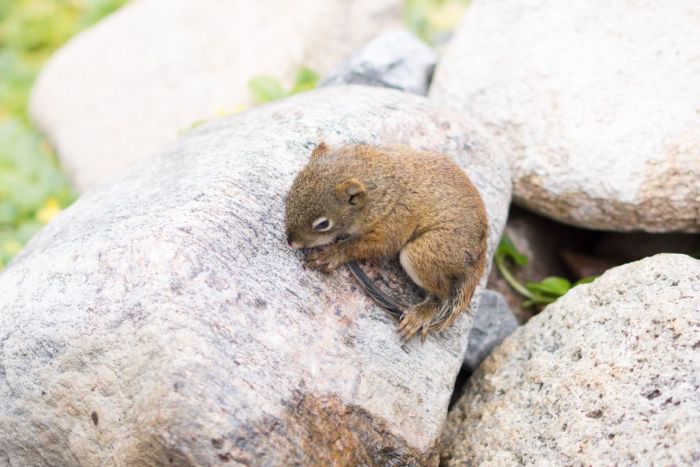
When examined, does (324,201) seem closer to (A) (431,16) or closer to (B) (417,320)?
(B) (417,320)

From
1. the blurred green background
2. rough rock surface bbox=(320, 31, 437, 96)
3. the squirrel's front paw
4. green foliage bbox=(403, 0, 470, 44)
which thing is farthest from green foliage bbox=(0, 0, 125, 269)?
green foliage bbox=(403, 0, 470, 44)

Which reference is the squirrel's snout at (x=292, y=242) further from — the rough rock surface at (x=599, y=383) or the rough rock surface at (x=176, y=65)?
the rough rock surface at (x=176, y=65)

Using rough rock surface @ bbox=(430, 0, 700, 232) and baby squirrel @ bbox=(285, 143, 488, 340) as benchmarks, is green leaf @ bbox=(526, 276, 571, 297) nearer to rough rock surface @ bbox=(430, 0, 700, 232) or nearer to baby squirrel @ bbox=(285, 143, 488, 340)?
rough rock surface @ bbox=(430, 0, 700, 232)

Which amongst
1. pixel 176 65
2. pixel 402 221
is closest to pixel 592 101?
pixel 402 221

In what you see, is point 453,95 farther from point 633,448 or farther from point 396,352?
point 633,448

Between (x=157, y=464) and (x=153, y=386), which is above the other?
(x=153, y=386)

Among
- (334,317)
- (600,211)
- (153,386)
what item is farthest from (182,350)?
(600,211)
